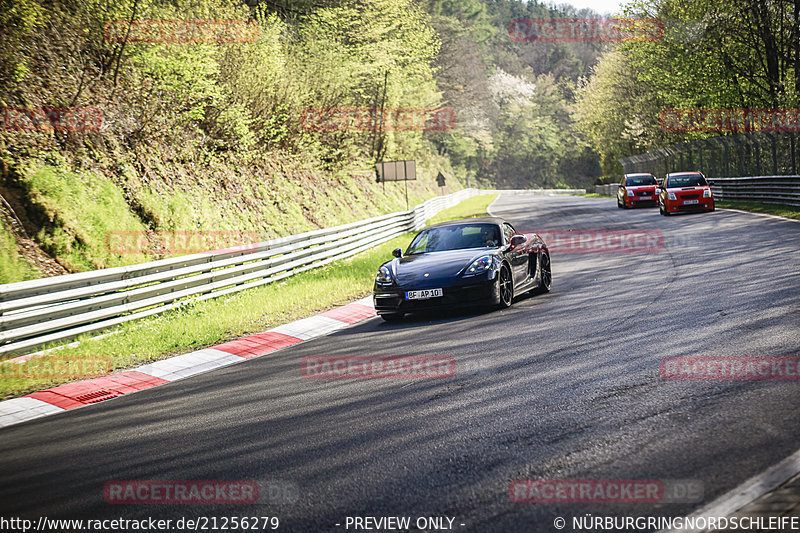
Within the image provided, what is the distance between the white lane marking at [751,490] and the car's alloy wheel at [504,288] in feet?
22.6

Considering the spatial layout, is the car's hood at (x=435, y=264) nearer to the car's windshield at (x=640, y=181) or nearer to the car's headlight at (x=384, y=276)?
the car's headlight at (x=384, y=276)

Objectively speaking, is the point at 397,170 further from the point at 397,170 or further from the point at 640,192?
the point at 640,192

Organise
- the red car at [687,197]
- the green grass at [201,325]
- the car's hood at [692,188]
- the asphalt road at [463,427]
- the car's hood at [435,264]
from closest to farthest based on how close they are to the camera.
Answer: the asphalt road at [463,427] → the green grass at [201,325] → the car's hood at [435,264] → the red car at [687,197] → the car's hood at [692,188]

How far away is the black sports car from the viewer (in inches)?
422

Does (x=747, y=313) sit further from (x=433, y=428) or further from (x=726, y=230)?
(x=726, y=230)

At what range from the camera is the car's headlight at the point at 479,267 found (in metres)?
10.8

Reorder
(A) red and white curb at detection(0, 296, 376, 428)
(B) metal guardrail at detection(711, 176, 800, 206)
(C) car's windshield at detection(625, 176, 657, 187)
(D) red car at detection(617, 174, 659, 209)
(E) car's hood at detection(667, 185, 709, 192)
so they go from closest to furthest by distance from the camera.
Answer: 1. (A) red and white curb at detection(0, 296, 376, 428)
2. (B) metal guardrail at detection(711, 176, 800, 206)
3. (E) car's hood at detection(667, 185, 709, 192)
4. (D) red car at detection(617, 174, 659, 209)
5. (C) car's windshield at detection(625, 176, 657, 187)

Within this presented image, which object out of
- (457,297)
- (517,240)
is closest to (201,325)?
(457,297)

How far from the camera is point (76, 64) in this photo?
54.8 ft

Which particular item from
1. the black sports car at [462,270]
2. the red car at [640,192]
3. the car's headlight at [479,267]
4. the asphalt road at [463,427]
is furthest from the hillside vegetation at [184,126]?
the red car at [640,192]

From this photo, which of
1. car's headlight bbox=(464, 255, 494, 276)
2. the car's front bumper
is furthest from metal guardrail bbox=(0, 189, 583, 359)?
car's headlight bbox=(464, 255, 494, 276)

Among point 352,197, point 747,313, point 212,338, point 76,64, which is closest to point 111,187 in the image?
point 76,64

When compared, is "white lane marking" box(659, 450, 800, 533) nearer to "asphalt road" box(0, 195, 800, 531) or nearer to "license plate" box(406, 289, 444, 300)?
"asphalt road" box(0, 195, 800, 531)

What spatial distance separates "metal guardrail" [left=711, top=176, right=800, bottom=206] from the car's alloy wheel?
54.9 feet
